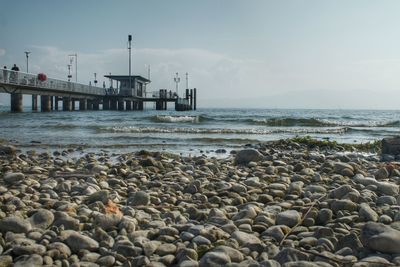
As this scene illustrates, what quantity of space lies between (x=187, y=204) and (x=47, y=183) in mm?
1973

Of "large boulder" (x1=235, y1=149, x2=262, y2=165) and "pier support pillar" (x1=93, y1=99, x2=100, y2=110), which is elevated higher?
"pier support pillar" (x1=93, y1=99, x2=100, y2=110)

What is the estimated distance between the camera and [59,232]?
329cm

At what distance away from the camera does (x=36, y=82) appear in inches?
1320

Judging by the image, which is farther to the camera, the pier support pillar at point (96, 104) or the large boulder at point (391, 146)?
the pier support pillar at point (96, 104)

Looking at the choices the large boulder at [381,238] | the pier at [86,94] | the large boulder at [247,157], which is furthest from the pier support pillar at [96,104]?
the large boulder at [381,238]

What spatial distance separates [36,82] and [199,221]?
32631 mm

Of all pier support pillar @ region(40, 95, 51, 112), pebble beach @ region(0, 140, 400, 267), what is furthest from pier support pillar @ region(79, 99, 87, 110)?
pebble beach @ region(0, 140, 400, 267)

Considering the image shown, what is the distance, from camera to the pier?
3266cm

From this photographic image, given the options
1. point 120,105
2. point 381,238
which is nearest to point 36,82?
point 120,105

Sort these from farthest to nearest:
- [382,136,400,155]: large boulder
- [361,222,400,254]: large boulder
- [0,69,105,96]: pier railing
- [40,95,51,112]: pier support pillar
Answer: [40,95,51,112]: pier support pillar
[0,69,105,96]: pier railing
[382,136,400,155]: large boulder
[361,222,400,254]: large boulder

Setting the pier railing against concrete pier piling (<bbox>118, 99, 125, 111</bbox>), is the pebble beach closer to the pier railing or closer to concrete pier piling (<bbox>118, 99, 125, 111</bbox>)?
the pier railing

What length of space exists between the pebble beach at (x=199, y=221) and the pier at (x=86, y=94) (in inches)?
1062

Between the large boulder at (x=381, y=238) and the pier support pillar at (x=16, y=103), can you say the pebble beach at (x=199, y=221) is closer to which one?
the large boulder at (x=381, y=238)

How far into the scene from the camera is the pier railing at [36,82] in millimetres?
28741
